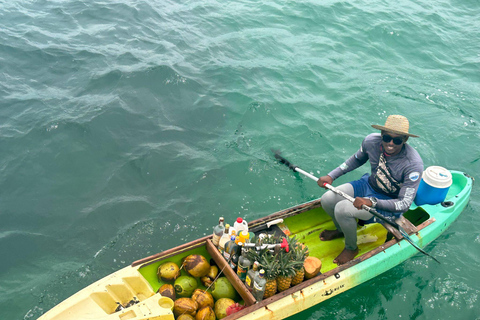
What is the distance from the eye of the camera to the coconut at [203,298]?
5.95m

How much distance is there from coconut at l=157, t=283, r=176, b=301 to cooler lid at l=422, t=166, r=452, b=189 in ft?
18.2

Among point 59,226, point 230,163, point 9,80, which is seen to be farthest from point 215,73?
point 59,226

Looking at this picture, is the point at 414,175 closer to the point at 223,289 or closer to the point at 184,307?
the point at 223,289

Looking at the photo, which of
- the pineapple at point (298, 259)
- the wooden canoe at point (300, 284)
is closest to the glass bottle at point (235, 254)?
the wooden canoe at point (300, 284)

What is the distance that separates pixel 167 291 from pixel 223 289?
886 mm

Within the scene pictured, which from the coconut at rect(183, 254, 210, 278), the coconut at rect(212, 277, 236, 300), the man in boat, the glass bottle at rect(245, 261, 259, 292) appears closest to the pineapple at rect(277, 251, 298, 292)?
the glass bottle at rect(245, 261, 259, 292)

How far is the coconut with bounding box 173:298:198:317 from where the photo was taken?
18.9 feet

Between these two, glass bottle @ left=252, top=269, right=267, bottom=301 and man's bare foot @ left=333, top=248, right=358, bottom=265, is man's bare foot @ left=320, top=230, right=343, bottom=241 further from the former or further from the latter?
glass bottle @ left=252, top=269, right=267, bottom=301

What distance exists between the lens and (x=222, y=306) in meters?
5.93

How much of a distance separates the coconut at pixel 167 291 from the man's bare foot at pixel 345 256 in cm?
310

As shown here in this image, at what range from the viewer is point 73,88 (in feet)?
38.1

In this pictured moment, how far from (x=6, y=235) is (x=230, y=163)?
5.13 metres

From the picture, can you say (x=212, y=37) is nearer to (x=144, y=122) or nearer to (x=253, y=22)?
(x=253, y=22)

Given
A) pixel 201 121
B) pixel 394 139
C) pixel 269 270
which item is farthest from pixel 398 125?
pixel 201 121
